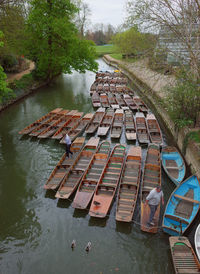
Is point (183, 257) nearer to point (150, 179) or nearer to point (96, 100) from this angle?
point (150, 179)

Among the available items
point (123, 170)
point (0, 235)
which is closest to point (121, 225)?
point (123, 170)

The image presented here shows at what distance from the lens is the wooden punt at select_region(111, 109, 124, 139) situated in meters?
17.1

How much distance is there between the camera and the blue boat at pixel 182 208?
343 inches

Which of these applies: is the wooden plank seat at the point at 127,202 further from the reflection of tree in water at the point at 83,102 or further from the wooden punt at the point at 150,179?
the reflection of tree in water at the point at 83,102

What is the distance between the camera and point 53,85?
34.0 m

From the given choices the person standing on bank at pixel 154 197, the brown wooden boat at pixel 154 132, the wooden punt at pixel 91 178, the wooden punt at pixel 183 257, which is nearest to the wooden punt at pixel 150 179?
the person standing on bank at pixel 154 197

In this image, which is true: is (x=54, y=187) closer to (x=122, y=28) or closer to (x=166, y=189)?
(x=166, y=189)

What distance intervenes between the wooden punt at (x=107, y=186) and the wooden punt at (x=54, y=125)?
6.29 meters

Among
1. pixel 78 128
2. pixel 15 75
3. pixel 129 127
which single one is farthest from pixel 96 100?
pixel 15 75

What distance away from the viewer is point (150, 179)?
11656mm

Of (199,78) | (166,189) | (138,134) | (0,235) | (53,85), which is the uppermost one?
(199,78)

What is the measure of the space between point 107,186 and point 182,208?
3.73m

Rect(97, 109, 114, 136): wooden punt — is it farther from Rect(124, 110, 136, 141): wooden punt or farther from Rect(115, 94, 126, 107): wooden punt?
Rect(115, 94, 126, 107): wooden punt

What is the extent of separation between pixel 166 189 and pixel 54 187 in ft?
20.3
